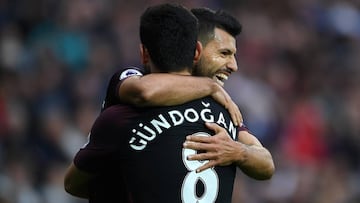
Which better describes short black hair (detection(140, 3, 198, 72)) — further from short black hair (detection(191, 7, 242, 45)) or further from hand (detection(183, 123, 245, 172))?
short black hair (detection(191, 7, 242, 45))

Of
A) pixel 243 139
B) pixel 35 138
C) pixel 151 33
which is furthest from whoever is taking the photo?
pixel 35 138

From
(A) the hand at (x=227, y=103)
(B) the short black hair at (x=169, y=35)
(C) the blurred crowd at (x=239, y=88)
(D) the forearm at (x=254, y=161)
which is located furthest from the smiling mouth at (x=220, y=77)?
(C) the blurred crowd at (x=239, y=88)

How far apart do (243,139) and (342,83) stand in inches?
331

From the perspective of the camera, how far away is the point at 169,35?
5008 millimetres

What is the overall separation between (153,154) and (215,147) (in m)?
0.27

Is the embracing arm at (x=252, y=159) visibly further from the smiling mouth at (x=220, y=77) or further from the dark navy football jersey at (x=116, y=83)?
the dark navy football jersey at (x=116, y=83)

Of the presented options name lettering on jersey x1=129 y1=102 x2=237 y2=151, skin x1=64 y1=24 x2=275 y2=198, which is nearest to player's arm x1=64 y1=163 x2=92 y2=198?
skin x1=64 y1=24 x2=275 y2=198

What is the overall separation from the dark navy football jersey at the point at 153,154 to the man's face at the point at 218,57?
38 centimetres

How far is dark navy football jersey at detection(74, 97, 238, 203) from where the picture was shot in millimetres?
5055

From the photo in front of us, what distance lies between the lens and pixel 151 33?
5043mm

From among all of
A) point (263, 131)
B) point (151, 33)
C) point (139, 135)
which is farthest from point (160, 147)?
point (263, 131)

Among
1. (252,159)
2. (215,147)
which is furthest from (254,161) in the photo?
(215,147)

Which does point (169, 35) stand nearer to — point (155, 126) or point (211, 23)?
point (155, 126)

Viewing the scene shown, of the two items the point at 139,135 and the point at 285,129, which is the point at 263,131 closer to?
the point at 285,129
